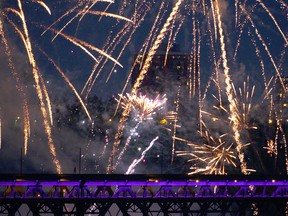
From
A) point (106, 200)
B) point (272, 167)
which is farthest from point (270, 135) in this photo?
point (106, 200)

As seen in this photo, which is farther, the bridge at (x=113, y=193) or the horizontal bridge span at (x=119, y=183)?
the horizontal bridge span at (x=119, y=183)

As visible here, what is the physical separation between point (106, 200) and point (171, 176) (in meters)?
3.82

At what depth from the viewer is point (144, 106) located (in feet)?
120

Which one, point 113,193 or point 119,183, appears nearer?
point 119,183

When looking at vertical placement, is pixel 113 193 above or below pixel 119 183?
below

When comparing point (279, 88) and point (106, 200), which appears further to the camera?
point (279, 88)

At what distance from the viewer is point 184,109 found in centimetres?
5456

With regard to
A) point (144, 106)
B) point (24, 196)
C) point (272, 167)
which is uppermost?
point (144, 106)

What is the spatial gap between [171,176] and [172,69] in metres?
27.2

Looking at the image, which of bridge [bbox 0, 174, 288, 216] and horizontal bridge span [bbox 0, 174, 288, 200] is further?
horizontal bridge span [bbox 0, 174, 288, 200]

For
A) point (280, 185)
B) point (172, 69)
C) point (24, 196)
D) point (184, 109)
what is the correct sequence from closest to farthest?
point (24, 196) → point (280, 185) → point (184, 109) → point (172, 69)

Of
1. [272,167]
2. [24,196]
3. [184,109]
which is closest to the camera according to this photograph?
[24,196]

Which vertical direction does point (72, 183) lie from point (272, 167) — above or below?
above

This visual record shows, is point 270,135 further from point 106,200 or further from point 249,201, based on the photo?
point 106,200
